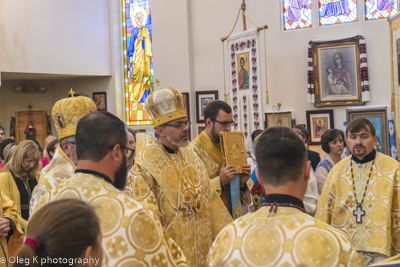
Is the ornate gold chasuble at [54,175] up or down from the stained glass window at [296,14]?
down

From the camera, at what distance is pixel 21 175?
489 cm

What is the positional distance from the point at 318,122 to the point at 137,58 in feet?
18.0

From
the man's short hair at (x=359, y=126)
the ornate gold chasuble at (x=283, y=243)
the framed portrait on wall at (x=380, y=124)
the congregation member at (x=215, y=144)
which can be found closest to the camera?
the ornate gold chasuble at (x=283, y=243)

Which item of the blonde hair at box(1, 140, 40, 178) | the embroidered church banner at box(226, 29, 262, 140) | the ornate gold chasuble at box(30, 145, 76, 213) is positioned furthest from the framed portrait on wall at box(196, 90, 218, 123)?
the ornate gold chasuble at box(30, 145, 76, 213)

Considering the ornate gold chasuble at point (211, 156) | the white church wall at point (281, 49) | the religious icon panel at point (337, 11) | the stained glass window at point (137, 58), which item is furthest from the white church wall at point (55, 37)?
the ornate gold chasuble at point (211, 156)

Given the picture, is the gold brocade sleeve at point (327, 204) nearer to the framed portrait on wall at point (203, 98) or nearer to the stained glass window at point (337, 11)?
the stained glass window at point (337, 11)

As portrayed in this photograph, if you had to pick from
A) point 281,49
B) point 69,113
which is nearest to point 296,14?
point 281,49

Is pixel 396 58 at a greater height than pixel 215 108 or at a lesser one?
greater

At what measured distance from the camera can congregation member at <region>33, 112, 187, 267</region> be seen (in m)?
1.88

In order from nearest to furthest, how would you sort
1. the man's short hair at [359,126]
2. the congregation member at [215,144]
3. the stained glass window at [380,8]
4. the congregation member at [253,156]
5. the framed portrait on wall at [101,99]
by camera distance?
the man's short hair at [359,126], the congregation member at [215,144], the congregation member at [253,156], the stained glass window at [380,8], the framed portrait on wall at [101,99]

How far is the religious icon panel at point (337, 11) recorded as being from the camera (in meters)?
9.88

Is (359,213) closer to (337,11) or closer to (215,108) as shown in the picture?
(215,108)

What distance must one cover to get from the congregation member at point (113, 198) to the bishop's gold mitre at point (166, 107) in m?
1.24

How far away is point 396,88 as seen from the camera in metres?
6.97
